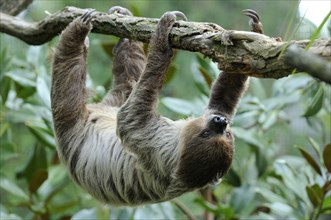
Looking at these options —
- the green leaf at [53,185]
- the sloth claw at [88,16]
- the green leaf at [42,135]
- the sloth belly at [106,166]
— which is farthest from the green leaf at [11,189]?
the sloth claw at [88,16]

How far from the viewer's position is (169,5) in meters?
9.62

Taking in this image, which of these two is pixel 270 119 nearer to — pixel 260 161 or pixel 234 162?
pixel 260 161

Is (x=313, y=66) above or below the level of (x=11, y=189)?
above

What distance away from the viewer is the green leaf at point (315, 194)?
4.55m

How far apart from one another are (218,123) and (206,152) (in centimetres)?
19

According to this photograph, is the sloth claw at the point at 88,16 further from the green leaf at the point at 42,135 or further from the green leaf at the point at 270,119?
the green leaf at the point at 270,119

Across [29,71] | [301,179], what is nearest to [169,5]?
[29,71]

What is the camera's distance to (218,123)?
11.8ft

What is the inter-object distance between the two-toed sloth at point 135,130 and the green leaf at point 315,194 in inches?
40.0

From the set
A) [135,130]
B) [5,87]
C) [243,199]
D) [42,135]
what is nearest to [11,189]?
[42,135]

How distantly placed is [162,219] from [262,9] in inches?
257

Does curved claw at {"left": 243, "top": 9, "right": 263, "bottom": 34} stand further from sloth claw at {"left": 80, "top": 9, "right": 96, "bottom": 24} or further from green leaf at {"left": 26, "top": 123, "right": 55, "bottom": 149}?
green leaf at {"left": 26, "top": 123, "right": 55, "bottom": 149}

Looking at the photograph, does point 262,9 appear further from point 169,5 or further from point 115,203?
point 115,203

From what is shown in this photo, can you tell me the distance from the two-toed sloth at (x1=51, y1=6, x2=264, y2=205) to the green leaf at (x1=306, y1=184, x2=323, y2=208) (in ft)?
3.33
